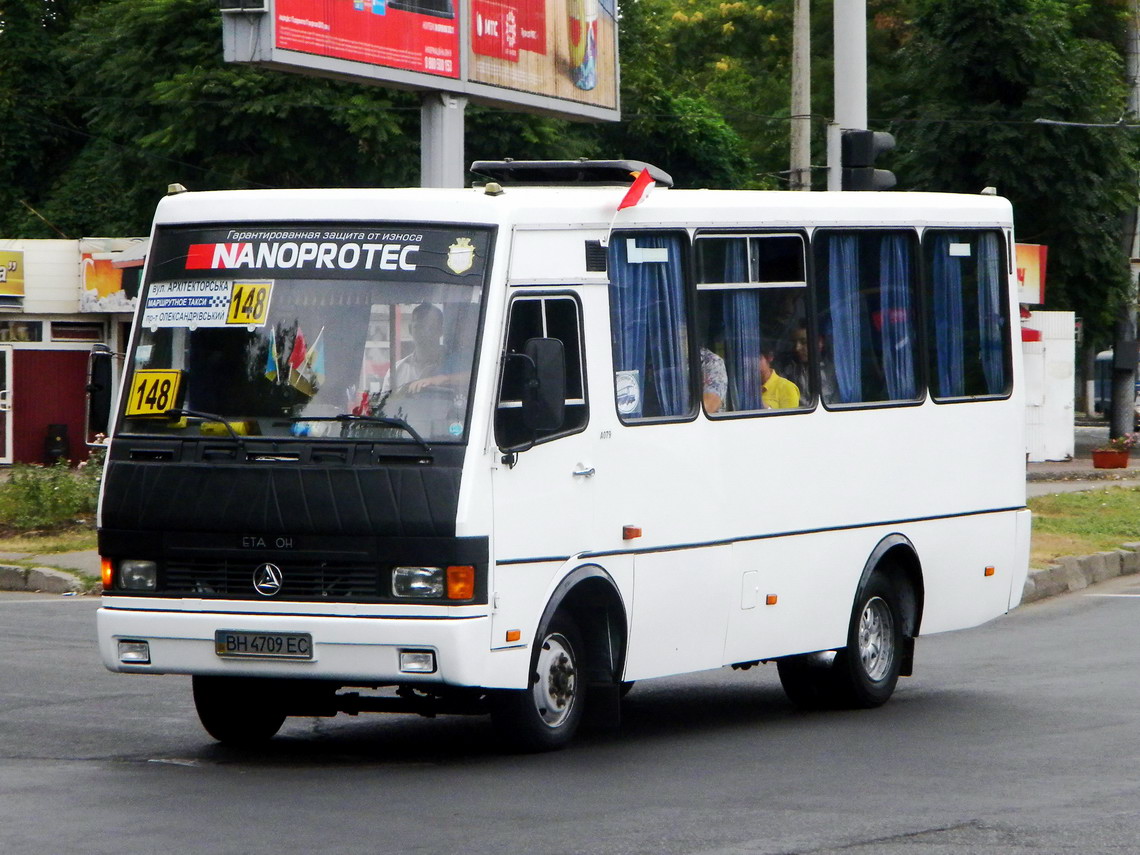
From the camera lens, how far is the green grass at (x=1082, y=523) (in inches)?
792

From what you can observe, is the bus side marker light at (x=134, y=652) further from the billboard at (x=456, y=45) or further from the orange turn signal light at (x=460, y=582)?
the billboard at (x=456, y=45)

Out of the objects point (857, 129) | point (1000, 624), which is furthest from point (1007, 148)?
point (1000, 624)

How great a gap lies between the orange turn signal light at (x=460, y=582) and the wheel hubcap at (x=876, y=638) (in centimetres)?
341

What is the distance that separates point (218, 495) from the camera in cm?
861

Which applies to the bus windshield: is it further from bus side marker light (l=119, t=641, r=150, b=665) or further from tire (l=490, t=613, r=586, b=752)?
Result: tire (l=490, t=613, r=586, b=752)

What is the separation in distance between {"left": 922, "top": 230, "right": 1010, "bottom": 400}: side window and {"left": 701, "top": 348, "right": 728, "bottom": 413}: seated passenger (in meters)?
1.99

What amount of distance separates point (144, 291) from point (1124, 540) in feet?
47.0

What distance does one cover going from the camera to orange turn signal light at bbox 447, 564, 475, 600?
8359mm

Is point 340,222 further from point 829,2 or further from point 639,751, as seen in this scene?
point 829,2

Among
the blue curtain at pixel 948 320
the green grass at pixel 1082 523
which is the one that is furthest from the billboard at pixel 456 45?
the blue curtain at pixel 948 320

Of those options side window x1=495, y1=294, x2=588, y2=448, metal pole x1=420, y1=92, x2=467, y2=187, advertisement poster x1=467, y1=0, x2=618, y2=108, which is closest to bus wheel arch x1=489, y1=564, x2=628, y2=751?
side window x1=495, y1=294, x2=588, y2=448

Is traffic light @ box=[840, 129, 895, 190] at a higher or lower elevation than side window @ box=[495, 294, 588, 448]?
higher

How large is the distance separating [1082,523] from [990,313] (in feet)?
36.5

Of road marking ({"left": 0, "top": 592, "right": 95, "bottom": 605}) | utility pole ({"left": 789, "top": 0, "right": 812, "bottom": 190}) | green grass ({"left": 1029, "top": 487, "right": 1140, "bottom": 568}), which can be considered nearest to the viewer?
road marking ({"left": 0, "top": 592, "right": 95, "bottom": 605})
